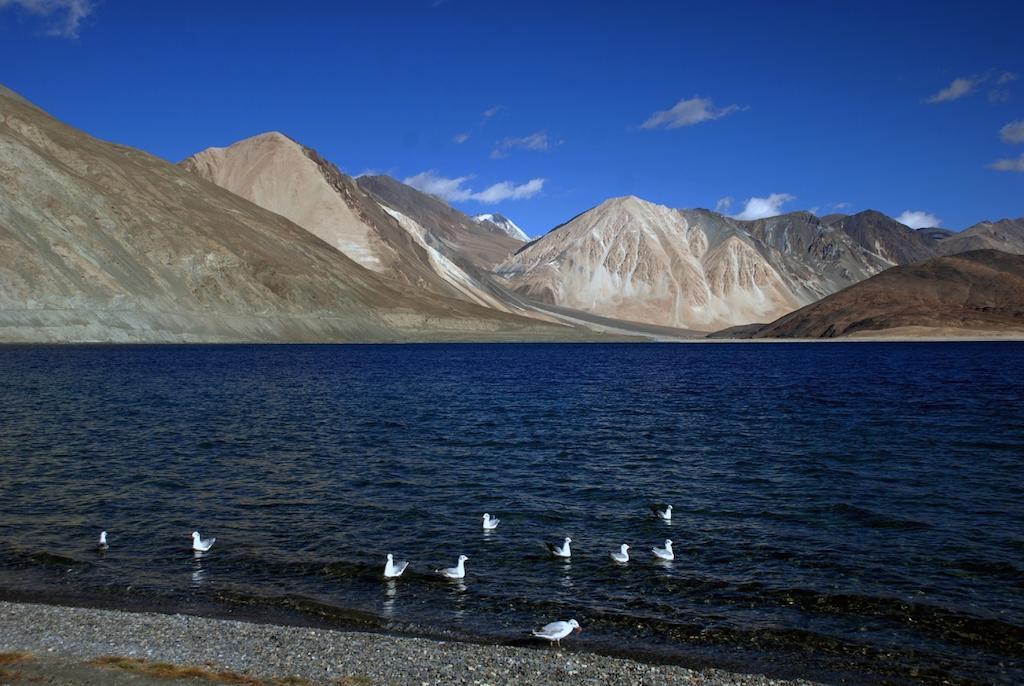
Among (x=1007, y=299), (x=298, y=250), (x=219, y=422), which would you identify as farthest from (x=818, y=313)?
(x=219, y=422)

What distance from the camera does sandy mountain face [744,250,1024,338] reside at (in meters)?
161

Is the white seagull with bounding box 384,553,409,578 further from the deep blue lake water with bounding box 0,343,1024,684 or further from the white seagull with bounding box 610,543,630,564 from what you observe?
the white seagull with bounding box 610,543,630,564

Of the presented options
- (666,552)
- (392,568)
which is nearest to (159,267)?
(392,568)

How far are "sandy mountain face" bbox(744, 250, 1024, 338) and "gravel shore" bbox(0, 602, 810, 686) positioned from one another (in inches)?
6334

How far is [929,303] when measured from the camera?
17338 cm

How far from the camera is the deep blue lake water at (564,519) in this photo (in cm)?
1501

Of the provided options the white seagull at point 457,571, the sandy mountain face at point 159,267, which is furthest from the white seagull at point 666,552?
the sandy mountain face at point 159,267

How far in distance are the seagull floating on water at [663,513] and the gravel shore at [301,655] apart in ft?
30.0

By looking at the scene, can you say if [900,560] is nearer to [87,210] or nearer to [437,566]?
[437,566]

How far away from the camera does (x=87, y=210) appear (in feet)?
405

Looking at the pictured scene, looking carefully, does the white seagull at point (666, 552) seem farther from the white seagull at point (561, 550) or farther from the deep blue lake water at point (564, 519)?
the white seagull at point (561, 550)

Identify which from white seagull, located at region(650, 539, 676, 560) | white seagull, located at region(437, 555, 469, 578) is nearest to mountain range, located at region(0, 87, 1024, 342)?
white seagull, located at region(437, 555, 469, 578)

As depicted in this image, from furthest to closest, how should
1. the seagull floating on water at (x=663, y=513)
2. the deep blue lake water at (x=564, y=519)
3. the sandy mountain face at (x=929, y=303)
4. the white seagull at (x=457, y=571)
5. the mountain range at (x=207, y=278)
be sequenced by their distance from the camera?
the sandy mountain face at (x=929, y=303) → the mountain range at (x=207, y=278) → the seagull floating on water at (x=663, y=513) → the white seagull at (x=457, y=571) → the deep blue lake water at (x=564, y=519)

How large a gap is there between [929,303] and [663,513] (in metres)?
171
